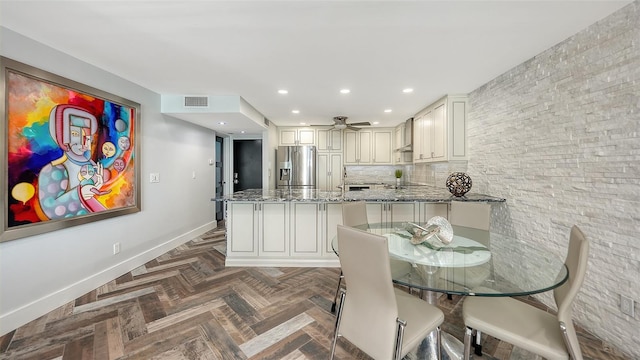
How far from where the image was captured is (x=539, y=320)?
1288mm

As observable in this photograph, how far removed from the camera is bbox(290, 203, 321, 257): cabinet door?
3.09 meters

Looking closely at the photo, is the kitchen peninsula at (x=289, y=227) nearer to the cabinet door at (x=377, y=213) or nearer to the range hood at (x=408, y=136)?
the cabinet door at (x=377, y=213)

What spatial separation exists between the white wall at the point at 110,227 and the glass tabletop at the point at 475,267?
9.58 feet

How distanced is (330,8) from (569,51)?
6.70ft

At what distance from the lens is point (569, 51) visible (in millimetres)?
1982

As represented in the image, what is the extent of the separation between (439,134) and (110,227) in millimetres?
4454

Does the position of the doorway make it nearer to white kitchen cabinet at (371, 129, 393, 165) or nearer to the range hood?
white kitchen cabinet at (371, 129, 393, 165)

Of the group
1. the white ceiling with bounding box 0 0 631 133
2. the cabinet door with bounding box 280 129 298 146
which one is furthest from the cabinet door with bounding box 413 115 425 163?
the cabinet door with bounding box 280 129 298 146

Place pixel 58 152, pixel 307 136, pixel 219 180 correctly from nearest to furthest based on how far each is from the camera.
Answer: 1. pixel 58 152
2. pixel 219 180
3. pixel 307 136

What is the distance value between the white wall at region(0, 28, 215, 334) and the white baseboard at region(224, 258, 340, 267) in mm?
1244

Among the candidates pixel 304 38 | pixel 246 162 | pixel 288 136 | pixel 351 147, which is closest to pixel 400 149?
pixel 351 147

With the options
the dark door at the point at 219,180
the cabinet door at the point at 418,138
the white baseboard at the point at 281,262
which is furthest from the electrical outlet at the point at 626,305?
the dark door at the point at 219,180

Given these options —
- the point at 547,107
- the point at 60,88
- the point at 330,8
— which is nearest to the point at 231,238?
the point at 60,88

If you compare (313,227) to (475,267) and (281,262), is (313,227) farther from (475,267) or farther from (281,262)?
Result: (475,267)
